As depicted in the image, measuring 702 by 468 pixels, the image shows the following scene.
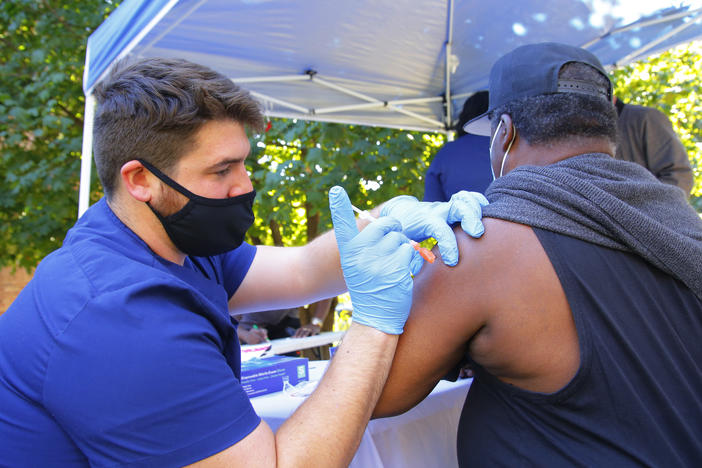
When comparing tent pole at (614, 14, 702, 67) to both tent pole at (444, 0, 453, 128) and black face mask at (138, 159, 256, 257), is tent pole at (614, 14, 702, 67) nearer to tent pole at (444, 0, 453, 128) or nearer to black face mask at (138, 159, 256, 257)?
tent pole at (444, 0, 453, 128)

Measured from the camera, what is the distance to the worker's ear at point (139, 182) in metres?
1.22

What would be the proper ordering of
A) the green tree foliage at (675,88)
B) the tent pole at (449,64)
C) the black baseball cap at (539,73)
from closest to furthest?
the black baseball cap at (539,73), the tent pole at (449,64), the green tree foliage at (675,88)

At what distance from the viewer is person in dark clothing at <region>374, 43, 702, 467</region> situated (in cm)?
Result: 99

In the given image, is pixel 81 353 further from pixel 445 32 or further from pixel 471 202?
pixel 445 32

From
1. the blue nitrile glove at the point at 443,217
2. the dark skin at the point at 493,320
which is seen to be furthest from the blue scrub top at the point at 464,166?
the dark skin at the point at 493,320

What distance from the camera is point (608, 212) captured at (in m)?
1.02

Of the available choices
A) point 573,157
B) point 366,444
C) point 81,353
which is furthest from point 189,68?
point 366,444

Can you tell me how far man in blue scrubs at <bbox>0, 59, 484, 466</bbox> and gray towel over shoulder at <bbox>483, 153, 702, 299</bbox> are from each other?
12cm

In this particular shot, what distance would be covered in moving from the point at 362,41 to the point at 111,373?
3.34m

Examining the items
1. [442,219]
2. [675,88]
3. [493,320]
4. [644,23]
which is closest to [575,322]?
[493,320]

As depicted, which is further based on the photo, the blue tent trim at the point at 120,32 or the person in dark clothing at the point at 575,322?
the blue tent trim at the point at 120,32

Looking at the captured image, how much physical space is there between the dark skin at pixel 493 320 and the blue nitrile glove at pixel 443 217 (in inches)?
1.0

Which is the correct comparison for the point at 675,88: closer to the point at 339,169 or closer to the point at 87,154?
the point at 339,169

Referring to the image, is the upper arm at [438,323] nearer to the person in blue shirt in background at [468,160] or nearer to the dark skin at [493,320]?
the dark skin at [493,320]
